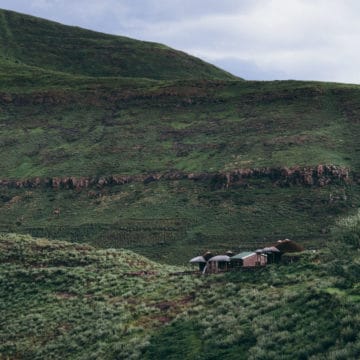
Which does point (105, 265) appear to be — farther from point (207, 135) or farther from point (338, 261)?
point (207, 135)

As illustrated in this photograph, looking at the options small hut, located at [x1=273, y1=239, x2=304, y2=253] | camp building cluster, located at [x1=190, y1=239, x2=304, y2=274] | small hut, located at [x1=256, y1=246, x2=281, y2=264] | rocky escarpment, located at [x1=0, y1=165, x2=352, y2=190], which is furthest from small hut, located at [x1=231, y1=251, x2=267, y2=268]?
rocky escarpment, located at [x1=0, y1=165, x2=352, y2=190]

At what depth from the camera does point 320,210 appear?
89125 millimetres

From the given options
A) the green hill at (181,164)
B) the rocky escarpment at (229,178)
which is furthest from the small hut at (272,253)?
the rocky escarpment at (229,178)

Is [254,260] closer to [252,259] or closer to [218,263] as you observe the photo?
[252,259]

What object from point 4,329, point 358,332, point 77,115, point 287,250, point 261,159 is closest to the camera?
point 358,332

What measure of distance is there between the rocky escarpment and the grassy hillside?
141ft

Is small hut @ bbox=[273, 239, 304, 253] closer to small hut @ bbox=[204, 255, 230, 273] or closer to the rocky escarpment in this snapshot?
small hut @ bbox=[204, 255, 230, 273]

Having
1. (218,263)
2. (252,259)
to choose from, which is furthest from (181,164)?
(252,259)

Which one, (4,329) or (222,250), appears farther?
(222,250)

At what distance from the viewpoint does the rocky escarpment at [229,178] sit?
315ft

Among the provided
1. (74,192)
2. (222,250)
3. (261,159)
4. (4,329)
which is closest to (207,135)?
(261,159)

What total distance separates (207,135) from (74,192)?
28916 millimetres

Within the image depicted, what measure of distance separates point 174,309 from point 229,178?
208ft

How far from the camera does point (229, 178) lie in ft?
331
